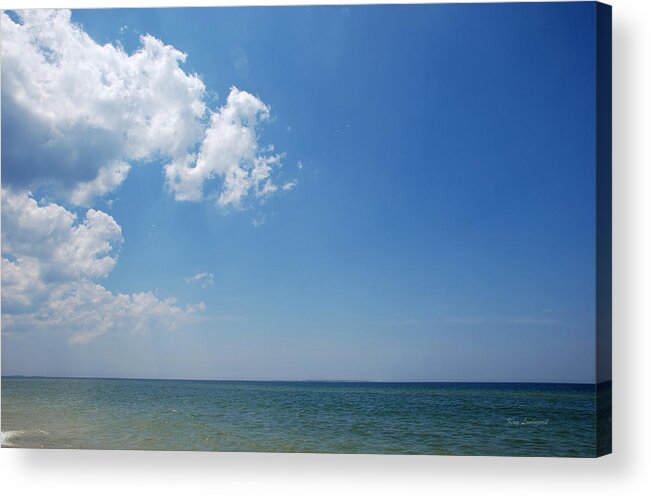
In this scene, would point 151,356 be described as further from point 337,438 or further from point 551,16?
point 551,16

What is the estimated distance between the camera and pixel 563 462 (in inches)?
217

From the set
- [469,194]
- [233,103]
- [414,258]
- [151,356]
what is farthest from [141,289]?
[469,194]

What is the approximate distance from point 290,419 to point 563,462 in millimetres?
2179

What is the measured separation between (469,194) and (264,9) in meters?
2.20

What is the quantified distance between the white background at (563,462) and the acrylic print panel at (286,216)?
0.52 feet

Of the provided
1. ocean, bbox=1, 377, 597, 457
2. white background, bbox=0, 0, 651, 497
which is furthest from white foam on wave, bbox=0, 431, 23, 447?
white background, bbox=0, 0, 651, 497

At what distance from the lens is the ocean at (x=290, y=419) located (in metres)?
5.62

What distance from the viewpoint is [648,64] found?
549 cm

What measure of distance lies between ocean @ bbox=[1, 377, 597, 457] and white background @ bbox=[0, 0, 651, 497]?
11cm

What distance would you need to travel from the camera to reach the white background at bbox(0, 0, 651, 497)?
5.44 metres
